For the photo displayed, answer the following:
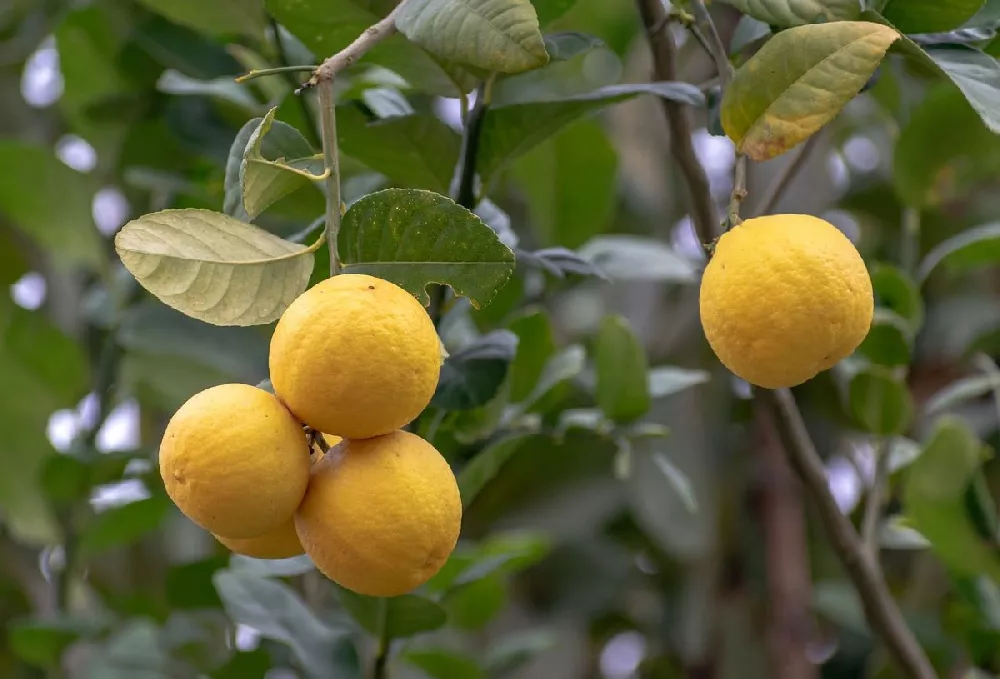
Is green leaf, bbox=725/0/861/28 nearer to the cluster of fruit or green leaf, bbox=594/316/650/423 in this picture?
the cluster of fruit

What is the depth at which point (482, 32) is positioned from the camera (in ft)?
1.37

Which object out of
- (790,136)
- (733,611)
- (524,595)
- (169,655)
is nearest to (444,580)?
(169,655)

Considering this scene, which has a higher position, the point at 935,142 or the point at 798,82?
the point at 798,82

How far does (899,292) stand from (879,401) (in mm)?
82

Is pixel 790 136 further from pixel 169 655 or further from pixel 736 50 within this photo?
pixel 169 655

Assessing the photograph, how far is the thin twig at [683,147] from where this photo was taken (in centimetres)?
58

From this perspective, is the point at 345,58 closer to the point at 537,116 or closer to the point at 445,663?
the point at 537,116

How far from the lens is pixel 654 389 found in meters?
0.79

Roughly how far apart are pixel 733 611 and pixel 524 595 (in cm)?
25

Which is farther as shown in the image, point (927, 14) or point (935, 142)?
point (935, 142)

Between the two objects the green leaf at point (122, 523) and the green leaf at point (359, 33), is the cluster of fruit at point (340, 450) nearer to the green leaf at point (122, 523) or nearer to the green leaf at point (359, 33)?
the green leaf at point (359, 33)

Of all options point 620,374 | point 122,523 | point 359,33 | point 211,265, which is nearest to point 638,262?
point 620,374

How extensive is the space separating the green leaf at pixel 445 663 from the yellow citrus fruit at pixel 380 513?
1.44 ft

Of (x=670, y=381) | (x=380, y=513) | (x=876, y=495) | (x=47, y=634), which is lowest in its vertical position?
(x=47, y=634)
